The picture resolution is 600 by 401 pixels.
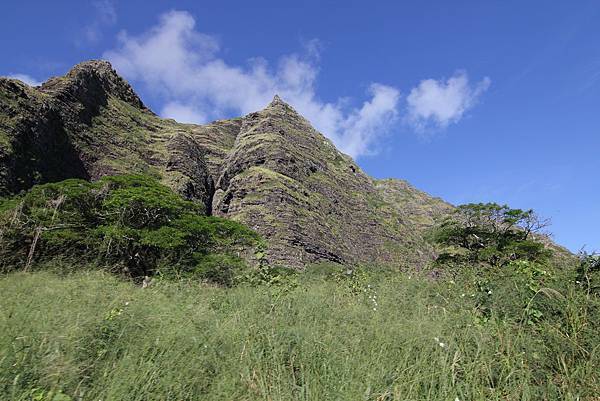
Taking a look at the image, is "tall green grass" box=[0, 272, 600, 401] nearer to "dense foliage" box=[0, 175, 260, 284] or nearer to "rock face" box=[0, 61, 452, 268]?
"dense foliage" box=[0, 175, 260, 284]

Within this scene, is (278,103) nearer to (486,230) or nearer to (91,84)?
(91,84)

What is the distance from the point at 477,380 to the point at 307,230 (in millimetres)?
53689

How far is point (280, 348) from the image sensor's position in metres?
3.39

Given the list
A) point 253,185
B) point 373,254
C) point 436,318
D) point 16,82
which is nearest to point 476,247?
point 373,254

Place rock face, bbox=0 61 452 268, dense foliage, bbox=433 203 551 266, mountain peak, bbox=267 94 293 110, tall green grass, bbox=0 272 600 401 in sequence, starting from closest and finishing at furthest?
1. tall green grass, bbox=0 272 600 401
2. dense foliage, bbox=433 203 551 266
3. rock face, bbox=0 61 452 268
4. mountain peak, bbox=267 94 293 110

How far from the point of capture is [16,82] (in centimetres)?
5359

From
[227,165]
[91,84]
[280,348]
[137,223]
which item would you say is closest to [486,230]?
[137,223]

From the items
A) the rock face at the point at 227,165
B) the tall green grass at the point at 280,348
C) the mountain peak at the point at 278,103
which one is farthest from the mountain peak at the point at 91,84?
the tall green grass at the point at 280,348

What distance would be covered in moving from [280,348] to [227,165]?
7794 cm

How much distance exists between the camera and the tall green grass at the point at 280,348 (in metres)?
2.79

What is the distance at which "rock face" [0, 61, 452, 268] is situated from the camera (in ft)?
171

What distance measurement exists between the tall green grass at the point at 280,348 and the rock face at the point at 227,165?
1510 inches

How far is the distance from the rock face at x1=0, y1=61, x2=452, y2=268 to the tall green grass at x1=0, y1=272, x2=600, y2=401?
38362 millimetres

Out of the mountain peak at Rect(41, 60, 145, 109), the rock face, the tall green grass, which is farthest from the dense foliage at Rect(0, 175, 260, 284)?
the mountain peak at Rect(41, 60, 145, 109)
